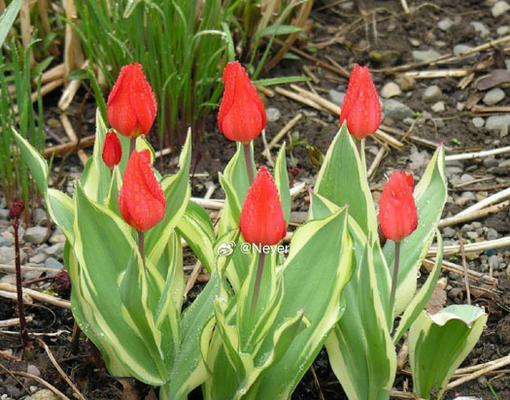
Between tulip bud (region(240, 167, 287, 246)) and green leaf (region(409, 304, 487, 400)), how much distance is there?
484 mm

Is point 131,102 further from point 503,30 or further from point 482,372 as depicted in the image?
point 503,30

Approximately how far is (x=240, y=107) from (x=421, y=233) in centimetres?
55

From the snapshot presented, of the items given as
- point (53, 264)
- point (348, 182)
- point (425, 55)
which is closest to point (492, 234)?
point (348, 182)

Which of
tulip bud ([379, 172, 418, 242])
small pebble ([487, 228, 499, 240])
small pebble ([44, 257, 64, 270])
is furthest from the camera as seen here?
small pebble ([487, 228, 499, 240])

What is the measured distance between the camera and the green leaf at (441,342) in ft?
6.83

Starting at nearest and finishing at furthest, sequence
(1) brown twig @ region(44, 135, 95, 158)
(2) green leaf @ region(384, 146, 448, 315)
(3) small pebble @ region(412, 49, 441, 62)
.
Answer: (2) green leaf @ region(384, 146, 448, 315) < (1) brown twig @ region(44, 135, 95, 158) < (3) small pebble @ region(412, 49, 441, 62)

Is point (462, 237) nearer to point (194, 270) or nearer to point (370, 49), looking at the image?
point (194, 270)

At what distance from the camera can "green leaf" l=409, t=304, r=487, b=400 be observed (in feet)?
6.83

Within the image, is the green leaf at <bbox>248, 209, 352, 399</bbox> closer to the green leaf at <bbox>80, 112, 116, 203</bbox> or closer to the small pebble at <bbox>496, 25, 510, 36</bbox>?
the green leaf at <bbox>80, 112, 116, 203</bbox>

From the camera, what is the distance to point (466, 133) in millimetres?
3518

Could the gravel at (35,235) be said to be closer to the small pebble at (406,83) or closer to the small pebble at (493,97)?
the small pebble at (406,83)

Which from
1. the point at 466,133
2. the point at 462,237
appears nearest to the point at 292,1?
the point at 466,133

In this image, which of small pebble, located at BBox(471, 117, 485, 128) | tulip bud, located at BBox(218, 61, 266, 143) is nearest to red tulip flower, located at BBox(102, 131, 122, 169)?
tulip bud, located at BBox(218, 61, 266, 143)

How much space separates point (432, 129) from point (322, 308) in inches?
64.5
